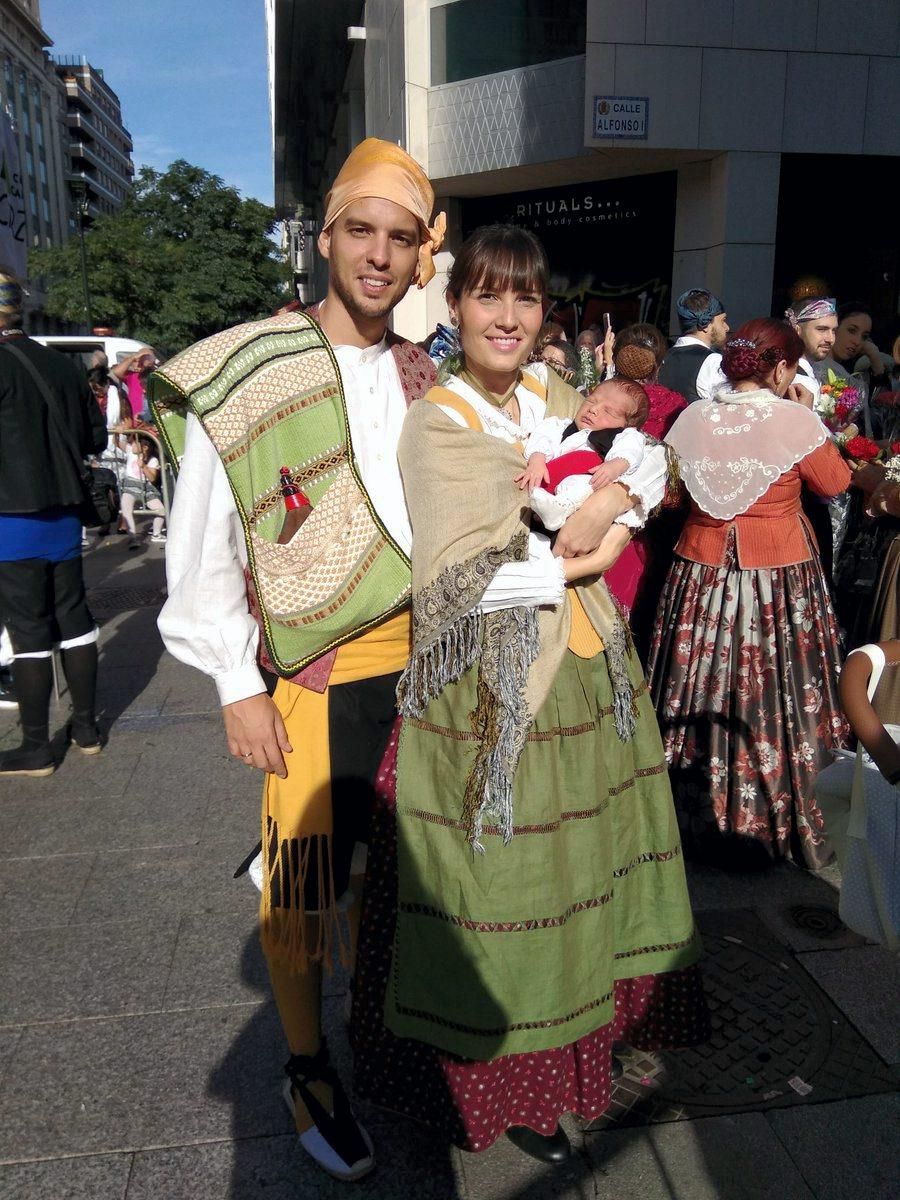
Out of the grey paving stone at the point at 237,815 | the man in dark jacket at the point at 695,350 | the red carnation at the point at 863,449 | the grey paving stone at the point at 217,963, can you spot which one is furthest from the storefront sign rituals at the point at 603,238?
the grey paving stone at the point at 217,963

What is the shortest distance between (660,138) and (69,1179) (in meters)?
10.3

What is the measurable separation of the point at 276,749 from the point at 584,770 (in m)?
0.66

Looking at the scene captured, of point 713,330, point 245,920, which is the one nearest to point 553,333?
point 713,330

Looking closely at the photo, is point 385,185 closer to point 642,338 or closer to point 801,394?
point 801,394

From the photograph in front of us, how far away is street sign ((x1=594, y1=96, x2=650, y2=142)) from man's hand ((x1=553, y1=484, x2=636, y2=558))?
9.31 metres

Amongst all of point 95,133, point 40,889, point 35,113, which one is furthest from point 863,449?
point 95,133

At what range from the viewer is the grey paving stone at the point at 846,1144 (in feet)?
6.66

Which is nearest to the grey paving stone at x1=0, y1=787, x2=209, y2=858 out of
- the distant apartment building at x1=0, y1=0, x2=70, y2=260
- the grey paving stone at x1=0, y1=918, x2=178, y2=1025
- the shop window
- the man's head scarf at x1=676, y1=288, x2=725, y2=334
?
the grey paving stone at x1=0, y1=918, x2=178, y2=1025

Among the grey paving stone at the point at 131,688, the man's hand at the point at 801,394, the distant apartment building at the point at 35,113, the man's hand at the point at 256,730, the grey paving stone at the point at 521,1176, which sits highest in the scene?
the distant apartment building at the point at 35,113

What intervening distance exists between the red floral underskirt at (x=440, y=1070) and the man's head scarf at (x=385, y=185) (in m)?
1.13

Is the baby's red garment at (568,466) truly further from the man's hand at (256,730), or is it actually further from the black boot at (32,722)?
the black boot at (32,722)

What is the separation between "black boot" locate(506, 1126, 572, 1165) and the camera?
210 cm

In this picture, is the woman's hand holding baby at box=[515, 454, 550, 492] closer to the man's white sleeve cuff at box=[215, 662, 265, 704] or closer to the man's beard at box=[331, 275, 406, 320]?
the man's beard at box=[331, 275, 406, 320]

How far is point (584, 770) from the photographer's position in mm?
1978
